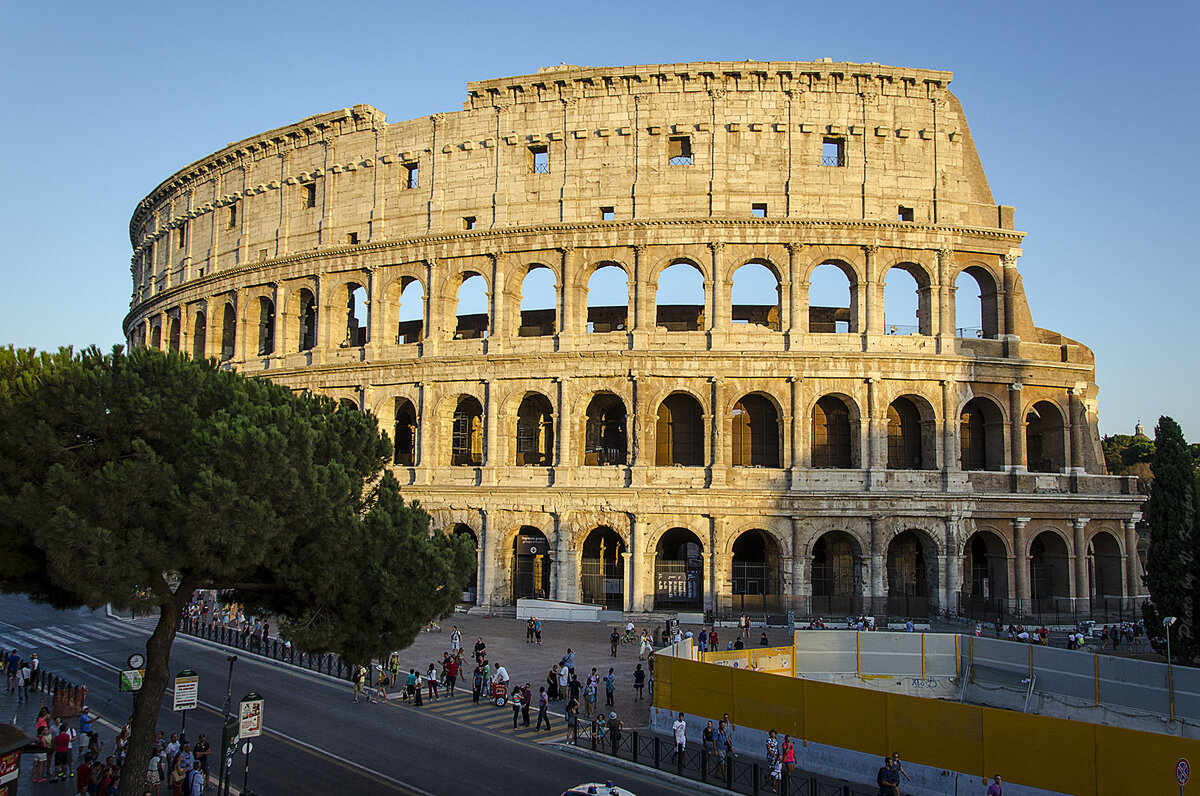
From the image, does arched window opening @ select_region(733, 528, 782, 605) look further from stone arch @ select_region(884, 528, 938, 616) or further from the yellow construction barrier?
the yellow construction barrier

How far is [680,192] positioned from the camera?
3250 cm

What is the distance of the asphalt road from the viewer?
15625mm

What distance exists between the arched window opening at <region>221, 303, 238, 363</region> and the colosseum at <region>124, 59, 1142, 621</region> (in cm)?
929

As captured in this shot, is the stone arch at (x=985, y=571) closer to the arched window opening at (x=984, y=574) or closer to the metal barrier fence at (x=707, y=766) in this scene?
the arched window opening at (x=984, y=574)

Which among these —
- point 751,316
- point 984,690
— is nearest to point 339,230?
point 751,316

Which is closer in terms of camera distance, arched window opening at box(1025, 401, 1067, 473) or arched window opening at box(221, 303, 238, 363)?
arched window opening at box(1025, 401, 1067, 473)

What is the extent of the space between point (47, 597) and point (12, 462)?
2.71 m

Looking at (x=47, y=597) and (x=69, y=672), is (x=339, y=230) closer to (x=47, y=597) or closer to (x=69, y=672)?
(x=69, y=672)

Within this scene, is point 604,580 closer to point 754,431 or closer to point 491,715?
point 754,431

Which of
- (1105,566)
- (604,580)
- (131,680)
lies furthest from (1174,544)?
(131,680)

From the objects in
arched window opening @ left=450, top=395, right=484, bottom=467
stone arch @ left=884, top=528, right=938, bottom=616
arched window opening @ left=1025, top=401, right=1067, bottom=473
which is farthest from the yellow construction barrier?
arched window opening @ left=1025, top=401, right=1067, bottom=473

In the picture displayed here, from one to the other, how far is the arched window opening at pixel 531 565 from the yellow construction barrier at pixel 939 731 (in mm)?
15548

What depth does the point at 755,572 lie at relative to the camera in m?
32.2

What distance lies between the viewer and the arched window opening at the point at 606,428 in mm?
34406
